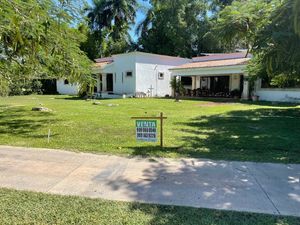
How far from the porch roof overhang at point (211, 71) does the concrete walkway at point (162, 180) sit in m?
19.1

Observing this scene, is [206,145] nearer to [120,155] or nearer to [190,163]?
[190,163]

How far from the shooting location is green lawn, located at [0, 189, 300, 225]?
3.60 metres

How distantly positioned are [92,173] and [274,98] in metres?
20.2

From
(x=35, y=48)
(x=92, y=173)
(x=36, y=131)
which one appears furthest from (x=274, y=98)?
(x=35, y=48)

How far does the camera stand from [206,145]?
760cm

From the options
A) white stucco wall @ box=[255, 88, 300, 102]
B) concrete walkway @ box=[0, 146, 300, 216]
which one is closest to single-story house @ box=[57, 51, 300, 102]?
white stucco wall @ box=[255, 88, 300, 102]

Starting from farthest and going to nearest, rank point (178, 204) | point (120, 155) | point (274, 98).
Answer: point (274, 98), point (120, 155), point (178, 204)

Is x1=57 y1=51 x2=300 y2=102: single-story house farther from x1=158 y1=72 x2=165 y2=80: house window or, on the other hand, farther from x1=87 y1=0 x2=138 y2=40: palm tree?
x1=87 y1=0 x2=138 y2=40: palm tree

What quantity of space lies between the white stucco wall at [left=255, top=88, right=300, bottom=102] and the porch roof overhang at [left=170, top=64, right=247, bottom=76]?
211 centimetres

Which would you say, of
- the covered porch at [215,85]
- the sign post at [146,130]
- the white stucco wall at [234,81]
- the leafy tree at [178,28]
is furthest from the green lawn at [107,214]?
the leafy tree at [178,28]

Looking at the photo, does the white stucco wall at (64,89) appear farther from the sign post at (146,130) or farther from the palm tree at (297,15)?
the palm tree at (297,15)

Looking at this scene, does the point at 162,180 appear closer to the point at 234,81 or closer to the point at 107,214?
the point at 107,214

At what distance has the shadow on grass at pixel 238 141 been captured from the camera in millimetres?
6664

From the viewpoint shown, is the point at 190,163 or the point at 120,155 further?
the point at 120,155
